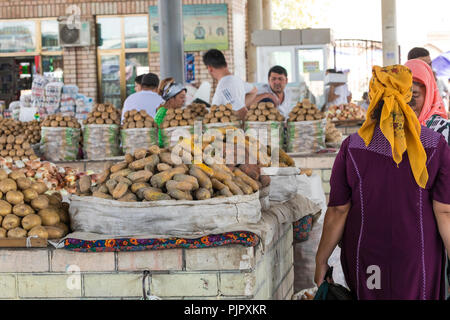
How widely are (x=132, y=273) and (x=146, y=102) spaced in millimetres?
4841

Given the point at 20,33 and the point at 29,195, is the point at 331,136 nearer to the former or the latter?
the point at 29,195

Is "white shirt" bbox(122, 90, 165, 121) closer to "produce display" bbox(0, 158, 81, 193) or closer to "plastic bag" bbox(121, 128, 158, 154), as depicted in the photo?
"plastic bag" bbox(121, 128, 158, 154)

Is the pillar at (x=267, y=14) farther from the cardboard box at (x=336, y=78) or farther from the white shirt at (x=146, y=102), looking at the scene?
the white shirt at (x=146, y=102)

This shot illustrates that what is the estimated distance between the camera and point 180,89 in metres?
7.23

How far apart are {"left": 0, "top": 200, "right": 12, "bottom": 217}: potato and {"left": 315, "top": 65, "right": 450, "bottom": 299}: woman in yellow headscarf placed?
4.67 feet

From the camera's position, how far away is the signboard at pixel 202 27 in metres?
14.6

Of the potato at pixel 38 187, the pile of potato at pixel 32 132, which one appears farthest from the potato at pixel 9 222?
the pile of potato at pixel 32 132

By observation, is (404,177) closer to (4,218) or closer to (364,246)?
(364,246)

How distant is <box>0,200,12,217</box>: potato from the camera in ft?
9.59

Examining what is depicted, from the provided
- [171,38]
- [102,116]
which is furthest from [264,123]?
[171,38]

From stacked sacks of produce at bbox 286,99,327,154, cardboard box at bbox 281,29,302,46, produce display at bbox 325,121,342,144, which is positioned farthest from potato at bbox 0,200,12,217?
cardboard box at bbox 281,29,302,46

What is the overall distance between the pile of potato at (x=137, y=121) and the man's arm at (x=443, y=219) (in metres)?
3.94

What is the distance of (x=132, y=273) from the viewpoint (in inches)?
110

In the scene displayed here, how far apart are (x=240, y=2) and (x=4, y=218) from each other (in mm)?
13483
